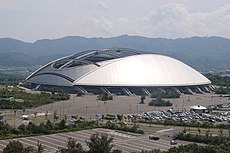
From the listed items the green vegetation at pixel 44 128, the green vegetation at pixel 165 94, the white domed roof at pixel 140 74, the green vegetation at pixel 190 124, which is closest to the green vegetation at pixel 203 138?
the green vegetation at pixel 44 128

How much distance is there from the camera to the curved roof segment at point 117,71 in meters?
61.3

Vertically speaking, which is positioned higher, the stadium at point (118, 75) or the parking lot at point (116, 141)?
the stadium at point (118, 75)

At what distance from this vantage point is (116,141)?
95.2ft

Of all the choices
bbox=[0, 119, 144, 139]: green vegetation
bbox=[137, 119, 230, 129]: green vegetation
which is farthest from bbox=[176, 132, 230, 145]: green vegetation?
bbox=[137, 119, 230, 129]: green vegetation

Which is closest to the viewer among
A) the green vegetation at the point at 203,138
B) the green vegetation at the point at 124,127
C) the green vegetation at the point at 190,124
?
the green vegetation at the point at 203,138

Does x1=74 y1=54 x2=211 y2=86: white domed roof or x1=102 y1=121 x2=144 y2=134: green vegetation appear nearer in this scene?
x1=102 y1=121 x2=144 y2=134: green vegetation

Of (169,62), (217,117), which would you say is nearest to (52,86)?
(169,62)

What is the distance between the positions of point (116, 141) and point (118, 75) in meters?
33.1

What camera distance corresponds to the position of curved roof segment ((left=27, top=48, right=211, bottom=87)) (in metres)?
61.3

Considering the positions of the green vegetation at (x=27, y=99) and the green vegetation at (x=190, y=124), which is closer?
the green vegetation at (x=190, y=124)

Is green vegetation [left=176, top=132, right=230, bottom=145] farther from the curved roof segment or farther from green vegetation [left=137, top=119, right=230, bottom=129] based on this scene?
the curved roof segment

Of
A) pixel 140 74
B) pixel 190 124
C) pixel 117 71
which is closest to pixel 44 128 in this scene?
pixel 190 124

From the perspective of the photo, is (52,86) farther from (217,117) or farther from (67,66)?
(217,117)

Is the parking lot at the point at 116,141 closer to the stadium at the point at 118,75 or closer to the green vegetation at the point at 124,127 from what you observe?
the green vegetation at the point at 124,127
